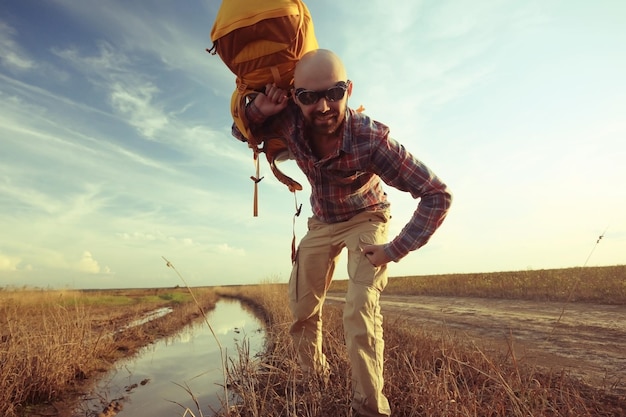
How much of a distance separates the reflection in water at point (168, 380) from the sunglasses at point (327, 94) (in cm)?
195

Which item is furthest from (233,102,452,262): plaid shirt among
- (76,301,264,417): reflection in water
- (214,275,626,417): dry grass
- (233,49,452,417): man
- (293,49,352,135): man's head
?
(76,301,264,417): reflection in water

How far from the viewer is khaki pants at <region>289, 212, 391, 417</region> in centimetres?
238

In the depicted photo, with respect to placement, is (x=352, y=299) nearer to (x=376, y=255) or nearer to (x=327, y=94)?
(x=376, y=255)

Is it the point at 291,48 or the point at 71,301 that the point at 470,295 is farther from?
the point at 71,301

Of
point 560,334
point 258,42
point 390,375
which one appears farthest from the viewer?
point 560,334

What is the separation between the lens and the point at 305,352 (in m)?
3.08

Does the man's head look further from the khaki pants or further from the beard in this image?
the khaki pants

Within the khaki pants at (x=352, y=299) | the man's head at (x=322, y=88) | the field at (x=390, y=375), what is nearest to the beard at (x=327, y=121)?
the man's head at (x=322, y=88)

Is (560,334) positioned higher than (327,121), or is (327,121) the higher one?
(327,121)

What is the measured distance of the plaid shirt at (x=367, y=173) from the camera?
245 cm

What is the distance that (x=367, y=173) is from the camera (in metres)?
2.73

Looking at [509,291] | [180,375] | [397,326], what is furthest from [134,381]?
[509,291]

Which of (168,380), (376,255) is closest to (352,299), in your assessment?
(376,255)

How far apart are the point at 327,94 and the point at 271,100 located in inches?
17.8
